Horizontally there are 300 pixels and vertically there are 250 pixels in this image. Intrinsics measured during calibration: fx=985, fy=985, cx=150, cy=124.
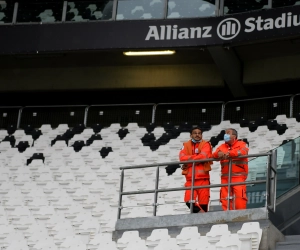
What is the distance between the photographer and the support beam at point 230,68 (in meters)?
18.2

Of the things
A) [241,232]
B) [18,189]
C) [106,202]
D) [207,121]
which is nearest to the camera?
[241,232]

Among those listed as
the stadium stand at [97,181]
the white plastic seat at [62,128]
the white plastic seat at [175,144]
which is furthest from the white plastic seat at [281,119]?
the white plastic seat at [62,128]

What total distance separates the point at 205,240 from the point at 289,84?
9723 mm

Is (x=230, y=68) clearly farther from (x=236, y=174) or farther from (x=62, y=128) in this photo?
(x=236, y=174)

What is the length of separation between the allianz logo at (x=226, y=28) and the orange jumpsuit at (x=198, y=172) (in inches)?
Answer: 241

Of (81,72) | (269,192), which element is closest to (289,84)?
(81,72)

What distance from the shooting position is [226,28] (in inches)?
695

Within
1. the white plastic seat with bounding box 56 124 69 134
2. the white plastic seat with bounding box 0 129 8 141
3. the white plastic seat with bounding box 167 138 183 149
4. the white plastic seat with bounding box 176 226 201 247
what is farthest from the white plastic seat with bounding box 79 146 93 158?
the white plastic seat with bounding box 176 226 201 247

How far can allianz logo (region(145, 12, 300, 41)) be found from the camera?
17.2 metres

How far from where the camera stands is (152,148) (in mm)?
16484

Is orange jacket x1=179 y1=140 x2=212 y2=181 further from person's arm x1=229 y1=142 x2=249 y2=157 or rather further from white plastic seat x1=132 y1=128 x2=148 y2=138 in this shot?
white plastic seat x1=132 y1=128 x2=148 y2=138

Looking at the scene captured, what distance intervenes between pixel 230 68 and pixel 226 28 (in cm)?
147

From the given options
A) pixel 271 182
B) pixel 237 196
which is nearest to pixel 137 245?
pixel 237 196

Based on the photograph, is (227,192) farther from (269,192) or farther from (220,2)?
(220,2)
